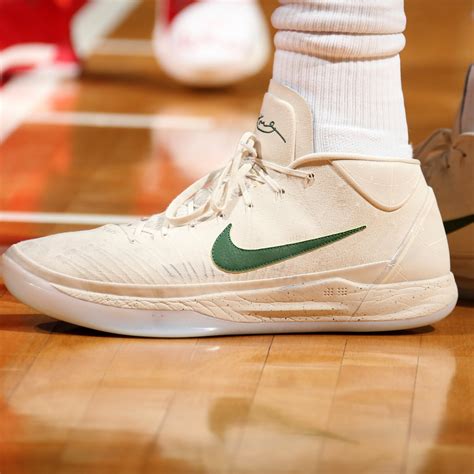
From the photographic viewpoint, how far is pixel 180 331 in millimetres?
1162

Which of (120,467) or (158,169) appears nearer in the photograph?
(120,467)

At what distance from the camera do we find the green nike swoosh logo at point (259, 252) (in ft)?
3.79

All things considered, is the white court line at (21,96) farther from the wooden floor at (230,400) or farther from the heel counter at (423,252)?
the heel counter at (423,252)

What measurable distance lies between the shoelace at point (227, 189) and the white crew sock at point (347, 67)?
67 mm

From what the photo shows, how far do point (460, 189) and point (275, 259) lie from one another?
10.7 inches

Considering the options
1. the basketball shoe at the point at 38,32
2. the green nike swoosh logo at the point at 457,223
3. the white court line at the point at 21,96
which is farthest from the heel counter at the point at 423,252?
the basketball shoe at the point at 38,32

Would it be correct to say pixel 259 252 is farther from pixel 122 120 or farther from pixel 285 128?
pixel 122 120

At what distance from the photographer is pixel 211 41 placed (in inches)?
109

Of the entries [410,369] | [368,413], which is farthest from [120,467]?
[410,369]

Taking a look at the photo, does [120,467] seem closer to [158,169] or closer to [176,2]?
[158,169]

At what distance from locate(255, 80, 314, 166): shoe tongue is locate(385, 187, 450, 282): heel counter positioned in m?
0.14

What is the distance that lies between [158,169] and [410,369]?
3.22 feet

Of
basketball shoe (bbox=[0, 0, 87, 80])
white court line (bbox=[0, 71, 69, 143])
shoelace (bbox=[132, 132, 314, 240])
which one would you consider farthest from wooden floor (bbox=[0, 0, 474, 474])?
basketball shoe (bbox=[0, 0, 87, 80])

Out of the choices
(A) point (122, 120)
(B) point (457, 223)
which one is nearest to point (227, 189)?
(B) point (457, 223)
